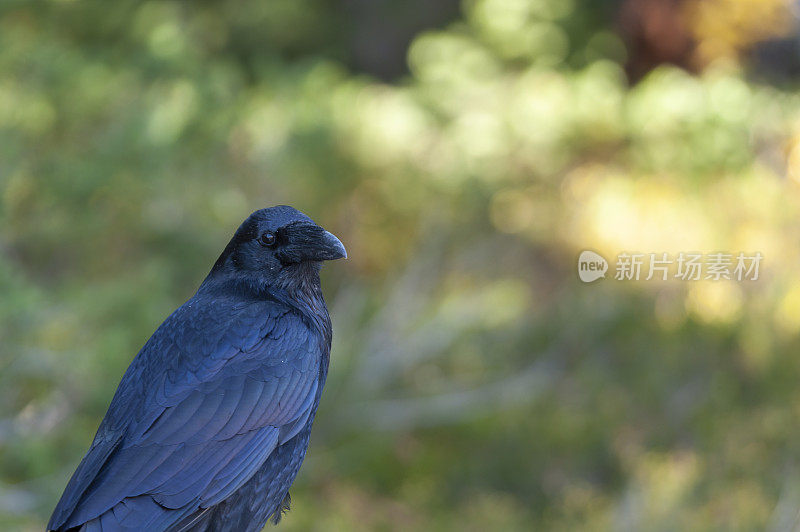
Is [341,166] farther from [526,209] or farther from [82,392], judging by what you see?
[82,392]

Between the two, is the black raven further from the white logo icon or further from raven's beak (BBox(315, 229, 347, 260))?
the white logo icon

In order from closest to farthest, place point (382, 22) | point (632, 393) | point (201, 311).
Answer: point (201, 311)
point (632, 393)
point (382, 22)

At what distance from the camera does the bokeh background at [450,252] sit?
4328 mm

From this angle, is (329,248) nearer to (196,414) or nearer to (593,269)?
(196,414)

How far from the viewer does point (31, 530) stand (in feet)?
12.8

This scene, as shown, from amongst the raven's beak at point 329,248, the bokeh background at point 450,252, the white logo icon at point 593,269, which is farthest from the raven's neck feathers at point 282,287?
the bokeh background at point 450,252

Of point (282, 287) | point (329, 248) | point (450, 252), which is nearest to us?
point (329, 248)

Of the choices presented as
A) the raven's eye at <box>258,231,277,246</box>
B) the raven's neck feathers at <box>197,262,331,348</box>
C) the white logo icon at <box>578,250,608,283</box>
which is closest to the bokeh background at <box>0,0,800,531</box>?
the raven's neck feathers at <box>197,262,331,348</box>

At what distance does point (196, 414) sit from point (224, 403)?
0.05 metres

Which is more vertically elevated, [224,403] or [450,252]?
[224,403]

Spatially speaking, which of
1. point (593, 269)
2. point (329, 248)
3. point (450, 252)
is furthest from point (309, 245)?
point (450, 252)

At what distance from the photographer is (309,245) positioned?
1445 millimetres

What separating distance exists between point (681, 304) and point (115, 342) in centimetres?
383

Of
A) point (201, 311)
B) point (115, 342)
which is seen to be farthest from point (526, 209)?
point (201, 311)
